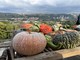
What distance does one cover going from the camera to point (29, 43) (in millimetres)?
1460

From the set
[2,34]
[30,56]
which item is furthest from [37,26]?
[2,34]

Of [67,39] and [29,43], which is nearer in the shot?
[29,43]

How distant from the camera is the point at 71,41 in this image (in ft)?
5.54

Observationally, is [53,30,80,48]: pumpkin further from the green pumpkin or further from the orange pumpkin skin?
the orange pumpkin skin

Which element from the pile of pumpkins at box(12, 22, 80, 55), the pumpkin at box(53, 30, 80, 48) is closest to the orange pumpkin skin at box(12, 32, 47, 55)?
the pile of pumpkins at box(12, 22, 80, 55)

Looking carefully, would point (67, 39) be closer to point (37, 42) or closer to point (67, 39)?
point (67, 39)

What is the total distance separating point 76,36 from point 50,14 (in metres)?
1.26

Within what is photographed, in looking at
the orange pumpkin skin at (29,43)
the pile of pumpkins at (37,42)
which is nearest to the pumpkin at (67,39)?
the pile of pumpkins at (37,42)

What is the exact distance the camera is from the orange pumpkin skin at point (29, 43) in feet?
4.79

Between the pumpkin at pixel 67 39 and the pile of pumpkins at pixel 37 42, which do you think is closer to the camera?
the pile of pumpkins at pixel 37 42

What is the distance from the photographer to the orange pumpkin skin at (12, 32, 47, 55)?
4.79 ft

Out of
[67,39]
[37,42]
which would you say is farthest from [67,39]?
[37,42]

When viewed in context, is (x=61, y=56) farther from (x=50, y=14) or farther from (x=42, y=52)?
(x=50, y=14)

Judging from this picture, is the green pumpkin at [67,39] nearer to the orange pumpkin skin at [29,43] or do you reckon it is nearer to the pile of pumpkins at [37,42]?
the pile of pumpkins at [37,42]
